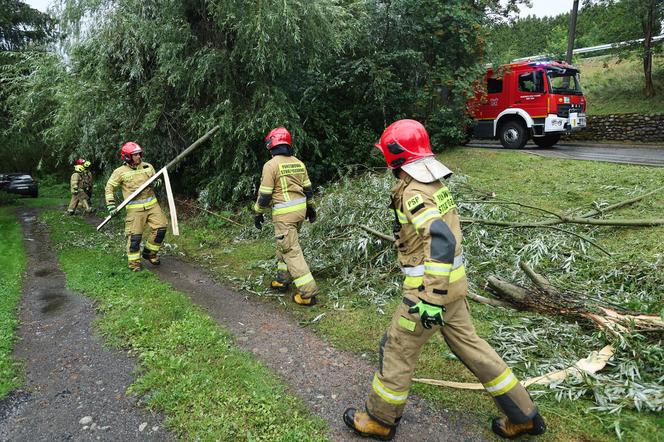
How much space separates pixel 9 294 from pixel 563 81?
14124 millimetres

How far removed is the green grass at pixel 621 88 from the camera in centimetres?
1753

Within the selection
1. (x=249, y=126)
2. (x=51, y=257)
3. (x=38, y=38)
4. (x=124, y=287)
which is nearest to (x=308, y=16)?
(x=249, y=126)

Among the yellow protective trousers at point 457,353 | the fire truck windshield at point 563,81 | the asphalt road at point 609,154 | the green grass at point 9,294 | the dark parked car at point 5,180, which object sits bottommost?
the green grass at point 9,294

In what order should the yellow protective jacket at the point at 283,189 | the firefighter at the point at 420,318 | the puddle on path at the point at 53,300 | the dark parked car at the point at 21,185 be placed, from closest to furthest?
the firefighter at the point at 420,318, the yellow protective jacket at the point at 283,189, the puddle on path at the point at 53,300, the dark parked car at the point at 21,185

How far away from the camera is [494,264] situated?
18.1 ft

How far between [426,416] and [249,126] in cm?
725

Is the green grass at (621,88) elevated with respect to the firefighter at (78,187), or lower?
elevated

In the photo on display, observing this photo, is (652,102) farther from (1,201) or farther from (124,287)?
(1,201)

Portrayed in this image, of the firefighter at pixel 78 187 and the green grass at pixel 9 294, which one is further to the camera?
the firefighter at pixel 78 187

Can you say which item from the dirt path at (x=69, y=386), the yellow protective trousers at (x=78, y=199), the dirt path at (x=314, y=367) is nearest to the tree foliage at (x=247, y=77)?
the yellow protective trousers at (x=78, y=199)

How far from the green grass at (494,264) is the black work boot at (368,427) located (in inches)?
22.2

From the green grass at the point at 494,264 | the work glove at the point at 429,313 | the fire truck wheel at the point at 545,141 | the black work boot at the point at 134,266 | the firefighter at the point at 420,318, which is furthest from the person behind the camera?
the fire truck wheel at the point at 545,141

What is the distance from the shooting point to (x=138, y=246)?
22.9 feet

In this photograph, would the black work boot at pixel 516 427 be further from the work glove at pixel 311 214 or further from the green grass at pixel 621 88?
the green grass at pixel 621 88
